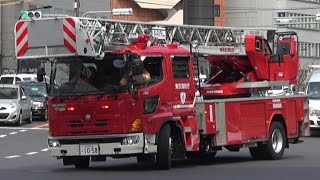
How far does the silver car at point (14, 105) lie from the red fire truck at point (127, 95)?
1800 centimetres

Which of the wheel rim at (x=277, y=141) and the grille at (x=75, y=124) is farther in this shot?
the wheel rim at (x=277, y=141)

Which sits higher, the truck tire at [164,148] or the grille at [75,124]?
the grille at [75,124]

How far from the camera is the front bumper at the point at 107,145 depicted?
17.4 m

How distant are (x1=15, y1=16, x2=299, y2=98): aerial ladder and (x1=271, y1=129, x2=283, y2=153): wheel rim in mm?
1236

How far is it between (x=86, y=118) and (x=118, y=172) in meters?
1.39

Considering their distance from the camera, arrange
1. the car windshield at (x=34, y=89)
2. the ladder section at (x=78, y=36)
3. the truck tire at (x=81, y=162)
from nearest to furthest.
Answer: the ladder section at (x=78, y=36) < the truck tire at (x=81, y=162) < the car windshield at (x=34, y=89)

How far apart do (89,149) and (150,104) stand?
5.31 feet

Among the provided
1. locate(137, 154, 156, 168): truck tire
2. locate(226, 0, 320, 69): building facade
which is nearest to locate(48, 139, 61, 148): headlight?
locate(137, 154, 156, 168): truck tire

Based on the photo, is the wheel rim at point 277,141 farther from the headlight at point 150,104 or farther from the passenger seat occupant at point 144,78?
the passenger seat occupant at point 144,78

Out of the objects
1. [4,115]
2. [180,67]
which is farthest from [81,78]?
[4,115]

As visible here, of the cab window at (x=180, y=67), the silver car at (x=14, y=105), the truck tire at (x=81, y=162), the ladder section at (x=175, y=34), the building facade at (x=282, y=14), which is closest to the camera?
the ladder section at (x=175, y=34)

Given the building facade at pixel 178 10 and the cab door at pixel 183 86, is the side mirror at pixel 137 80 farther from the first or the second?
the building facade at pixel 178 10

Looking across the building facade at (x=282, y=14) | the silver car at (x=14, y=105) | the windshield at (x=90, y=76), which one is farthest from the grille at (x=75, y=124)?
the building facade at (x=282, y=14)

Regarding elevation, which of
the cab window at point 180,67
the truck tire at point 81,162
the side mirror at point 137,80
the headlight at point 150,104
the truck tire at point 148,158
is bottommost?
the truck tire at point 81,162
